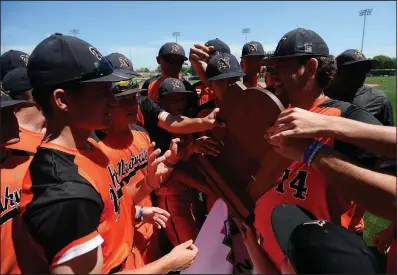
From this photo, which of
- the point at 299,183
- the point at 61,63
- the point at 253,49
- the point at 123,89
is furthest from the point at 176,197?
the point at 253,49

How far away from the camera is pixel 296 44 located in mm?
Result: 1920

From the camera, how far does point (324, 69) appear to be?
201 centimetres

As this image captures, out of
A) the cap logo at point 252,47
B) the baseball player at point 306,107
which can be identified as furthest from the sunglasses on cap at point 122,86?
the cap logo at point 252,47

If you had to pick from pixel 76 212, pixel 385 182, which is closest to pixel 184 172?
pixel 76 212

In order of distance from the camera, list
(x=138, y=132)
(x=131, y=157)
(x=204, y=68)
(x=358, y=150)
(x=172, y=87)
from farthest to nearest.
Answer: (x=204, y=68) < (x=172, y=87) < (x=138, y=132) < (x=131, y=157) < (x=358, y=150)

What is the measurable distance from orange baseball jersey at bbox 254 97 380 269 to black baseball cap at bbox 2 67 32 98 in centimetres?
210

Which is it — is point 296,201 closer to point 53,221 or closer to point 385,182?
point 385,182

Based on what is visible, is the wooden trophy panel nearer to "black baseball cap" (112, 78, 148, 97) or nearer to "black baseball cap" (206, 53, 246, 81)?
"black baseball cap" (112, 78, 148, 97)

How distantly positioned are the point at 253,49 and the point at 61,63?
3698mm

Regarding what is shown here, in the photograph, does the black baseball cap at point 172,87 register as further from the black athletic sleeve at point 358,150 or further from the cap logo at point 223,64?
the black athletic sleeve at point 358,150

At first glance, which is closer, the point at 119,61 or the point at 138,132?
the point at 138,132

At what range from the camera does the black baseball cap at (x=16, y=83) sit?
2.45 metres

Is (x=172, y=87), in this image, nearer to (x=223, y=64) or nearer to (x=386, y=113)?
(x=223, y=64)

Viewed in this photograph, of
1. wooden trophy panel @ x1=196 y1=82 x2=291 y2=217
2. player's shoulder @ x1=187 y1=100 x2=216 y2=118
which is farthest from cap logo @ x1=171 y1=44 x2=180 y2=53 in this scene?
wooden trophy panel @ x1=196 y1=82 x2=291 y2=217
